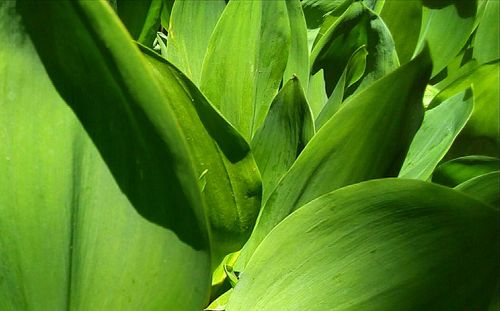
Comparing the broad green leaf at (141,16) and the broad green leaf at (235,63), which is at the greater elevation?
the broad green leaf at (141,16)

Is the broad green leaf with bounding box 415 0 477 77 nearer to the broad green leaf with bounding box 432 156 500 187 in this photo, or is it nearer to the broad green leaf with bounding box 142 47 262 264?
the broad green leaf with bounding box 432 156 500 187

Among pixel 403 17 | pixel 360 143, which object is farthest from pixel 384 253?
pixel 403 17

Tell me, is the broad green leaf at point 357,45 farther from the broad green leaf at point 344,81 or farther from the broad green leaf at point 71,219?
the broad green leaf at point 71,219

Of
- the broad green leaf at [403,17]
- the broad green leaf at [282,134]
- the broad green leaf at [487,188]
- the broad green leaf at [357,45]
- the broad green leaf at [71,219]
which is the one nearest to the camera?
the broad green leaf at [71,219]

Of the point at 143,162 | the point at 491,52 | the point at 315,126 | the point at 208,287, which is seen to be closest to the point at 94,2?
the point at 143,162

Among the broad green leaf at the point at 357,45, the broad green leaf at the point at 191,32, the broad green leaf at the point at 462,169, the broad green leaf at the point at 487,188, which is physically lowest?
the broad green leaf at the point at 462,169

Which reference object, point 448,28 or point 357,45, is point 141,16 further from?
point 448,28

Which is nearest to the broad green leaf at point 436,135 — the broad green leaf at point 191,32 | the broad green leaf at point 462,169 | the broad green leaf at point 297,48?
the broad green leaf at point 462,169
